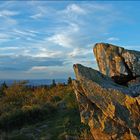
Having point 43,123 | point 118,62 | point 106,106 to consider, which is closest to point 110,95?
point 106,106

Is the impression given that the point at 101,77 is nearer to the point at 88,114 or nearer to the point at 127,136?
the point at 88,114

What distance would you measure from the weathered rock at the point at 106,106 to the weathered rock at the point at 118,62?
55 centimetres

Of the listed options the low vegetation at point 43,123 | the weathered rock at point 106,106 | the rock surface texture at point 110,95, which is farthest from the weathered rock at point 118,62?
the low vegetation at point 43,123

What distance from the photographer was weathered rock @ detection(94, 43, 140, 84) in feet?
52.3

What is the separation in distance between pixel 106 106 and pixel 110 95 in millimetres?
464

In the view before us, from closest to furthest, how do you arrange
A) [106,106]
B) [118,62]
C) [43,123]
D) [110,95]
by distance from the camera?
[110,95]
[106,106]
[118,62]
[43,123]

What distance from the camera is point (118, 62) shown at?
16172 mm

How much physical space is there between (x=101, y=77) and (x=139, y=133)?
109 inches

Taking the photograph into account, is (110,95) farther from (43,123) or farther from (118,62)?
(43,123)

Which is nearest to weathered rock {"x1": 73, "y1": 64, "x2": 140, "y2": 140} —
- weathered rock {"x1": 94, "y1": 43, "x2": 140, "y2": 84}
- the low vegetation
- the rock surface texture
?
the rock surface texture

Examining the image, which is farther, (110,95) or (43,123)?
(43,123)

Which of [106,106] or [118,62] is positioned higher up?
[118,62]

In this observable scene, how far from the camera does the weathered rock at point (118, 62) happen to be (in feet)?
52.3

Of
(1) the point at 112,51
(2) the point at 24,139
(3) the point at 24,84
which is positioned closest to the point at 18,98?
(3) the point at 24,84
